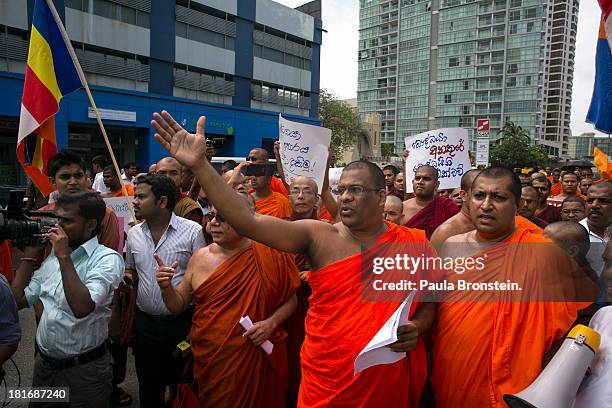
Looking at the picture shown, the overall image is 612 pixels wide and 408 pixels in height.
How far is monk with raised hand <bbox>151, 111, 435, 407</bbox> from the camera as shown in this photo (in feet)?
6.42

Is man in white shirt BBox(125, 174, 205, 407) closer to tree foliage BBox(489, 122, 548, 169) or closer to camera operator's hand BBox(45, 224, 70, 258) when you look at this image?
camera operator's hand BBox(45, 224, 70, 258)

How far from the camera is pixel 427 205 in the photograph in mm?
4438

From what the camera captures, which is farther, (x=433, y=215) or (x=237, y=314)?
(x=433, y=215)

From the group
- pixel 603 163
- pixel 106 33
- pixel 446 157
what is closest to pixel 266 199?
pixel 446 157

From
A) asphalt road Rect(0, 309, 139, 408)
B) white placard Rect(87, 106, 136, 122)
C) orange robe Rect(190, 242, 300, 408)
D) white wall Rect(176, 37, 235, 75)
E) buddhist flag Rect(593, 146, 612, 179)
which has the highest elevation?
white wall Rect(176, 37, 235, 75)

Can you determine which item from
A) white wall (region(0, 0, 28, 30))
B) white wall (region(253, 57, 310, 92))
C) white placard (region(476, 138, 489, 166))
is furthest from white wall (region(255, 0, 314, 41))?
white placard (region(476, 138, 489, 166))

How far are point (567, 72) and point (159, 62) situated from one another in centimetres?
9294

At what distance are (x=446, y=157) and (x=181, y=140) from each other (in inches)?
146

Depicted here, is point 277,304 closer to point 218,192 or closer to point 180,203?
point 218,192

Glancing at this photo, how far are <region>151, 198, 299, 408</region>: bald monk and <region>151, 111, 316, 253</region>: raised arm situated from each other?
661 millimetres

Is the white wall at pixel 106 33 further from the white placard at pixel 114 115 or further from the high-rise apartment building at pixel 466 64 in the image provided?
the high-rise apartment building at pixel 466 64

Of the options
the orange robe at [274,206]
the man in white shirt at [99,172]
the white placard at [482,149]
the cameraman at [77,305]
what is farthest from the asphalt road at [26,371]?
the white placard at [482,149]

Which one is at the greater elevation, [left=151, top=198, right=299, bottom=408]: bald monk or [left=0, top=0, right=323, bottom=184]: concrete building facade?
[left=0, top=0, right=323, bottom=184]: concrete building facade

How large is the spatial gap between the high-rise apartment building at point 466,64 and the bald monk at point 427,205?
6508 cm
